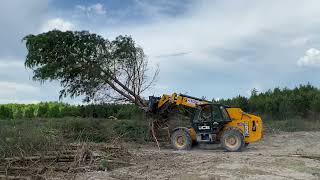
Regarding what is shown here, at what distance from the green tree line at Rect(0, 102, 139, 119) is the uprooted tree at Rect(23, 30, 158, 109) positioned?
0.92 m

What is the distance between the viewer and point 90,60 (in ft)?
73.0

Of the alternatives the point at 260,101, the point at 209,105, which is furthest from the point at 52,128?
the point at 260,101

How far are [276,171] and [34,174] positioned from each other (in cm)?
555

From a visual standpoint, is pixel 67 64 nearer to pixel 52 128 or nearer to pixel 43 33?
pixel 43 33

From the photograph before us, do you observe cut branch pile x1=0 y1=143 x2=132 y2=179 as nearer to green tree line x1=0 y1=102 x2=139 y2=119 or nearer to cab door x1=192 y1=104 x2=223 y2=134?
cab door x1=192 y1=104 x2=223 y2=134

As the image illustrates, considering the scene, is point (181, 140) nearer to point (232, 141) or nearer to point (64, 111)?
point (232, 141)

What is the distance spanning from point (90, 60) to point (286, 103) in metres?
14.1

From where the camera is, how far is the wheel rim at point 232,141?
56.7 feet

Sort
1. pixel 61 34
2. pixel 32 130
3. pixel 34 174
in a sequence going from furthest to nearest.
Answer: pixel 61 34
pixel 32 130
pixel 34 174

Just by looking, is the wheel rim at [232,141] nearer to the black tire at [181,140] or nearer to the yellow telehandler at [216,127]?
the yellow telehandler at [216,127]

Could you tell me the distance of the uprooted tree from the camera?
860 inches

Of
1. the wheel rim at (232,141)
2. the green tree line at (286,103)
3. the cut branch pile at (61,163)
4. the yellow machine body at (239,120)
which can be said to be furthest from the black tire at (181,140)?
the green tree line at (286,103)

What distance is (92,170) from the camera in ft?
39.3

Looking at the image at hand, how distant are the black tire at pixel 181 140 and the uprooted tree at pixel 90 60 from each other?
369cm
